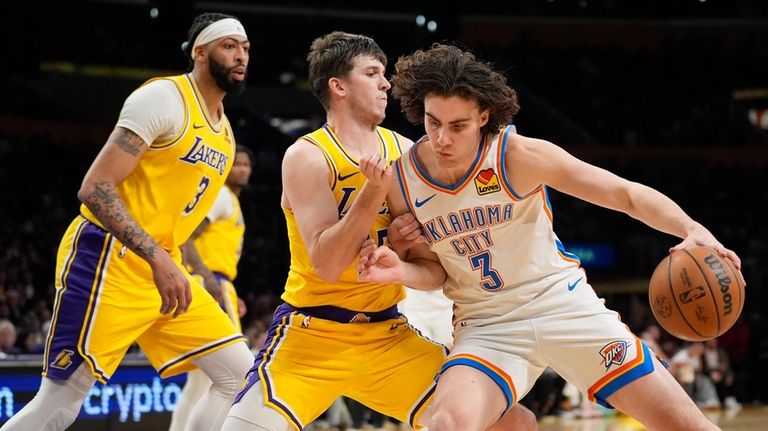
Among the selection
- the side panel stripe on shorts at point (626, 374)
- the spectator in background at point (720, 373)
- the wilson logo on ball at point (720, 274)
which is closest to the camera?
the wilson logo on ball at point (720, 274)

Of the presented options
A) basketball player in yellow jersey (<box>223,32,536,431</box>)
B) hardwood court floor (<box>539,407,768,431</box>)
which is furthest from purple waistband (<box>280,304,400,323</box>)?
hardwood court floor (<box>539,407,768,431</box>)

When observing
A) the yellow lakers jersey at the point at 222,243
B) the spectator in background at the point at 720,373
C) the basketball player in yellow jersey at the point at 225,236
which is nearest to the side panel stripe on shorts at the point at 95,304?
the basketball player in yellow jersey at the point at 225,236

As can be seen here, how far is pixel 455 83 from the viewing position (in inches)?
142

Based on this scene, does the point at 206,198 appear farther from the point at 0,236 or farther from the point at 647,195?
the point at 0,236

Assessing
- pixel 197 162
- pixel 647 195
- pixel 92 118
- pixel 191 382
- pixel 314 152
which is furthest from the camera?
pixel 92 118

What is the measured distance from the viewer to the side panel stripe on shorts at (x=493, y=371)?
3.60m

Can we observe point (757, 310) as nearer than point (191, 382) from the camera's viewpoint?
No

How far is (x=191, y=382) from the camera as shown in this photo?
5.55 metres

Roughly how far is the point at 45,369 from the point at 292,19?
19823mm

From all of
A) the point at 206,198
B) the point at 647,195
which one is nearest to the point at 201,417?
the point at 206,198

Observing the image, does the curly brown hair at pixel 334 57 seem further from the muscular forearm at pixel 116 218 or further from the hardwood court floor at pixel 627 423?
the hardwood court floor at pixel 627 423

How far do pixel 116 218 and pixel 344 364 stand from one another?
1.18 metres

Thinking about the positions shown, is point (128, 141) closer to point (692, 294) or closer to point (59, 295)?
point (59, 295)

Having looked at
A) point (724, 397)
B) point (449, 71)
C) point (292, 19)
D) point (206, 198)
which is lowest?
point (724, 397)
